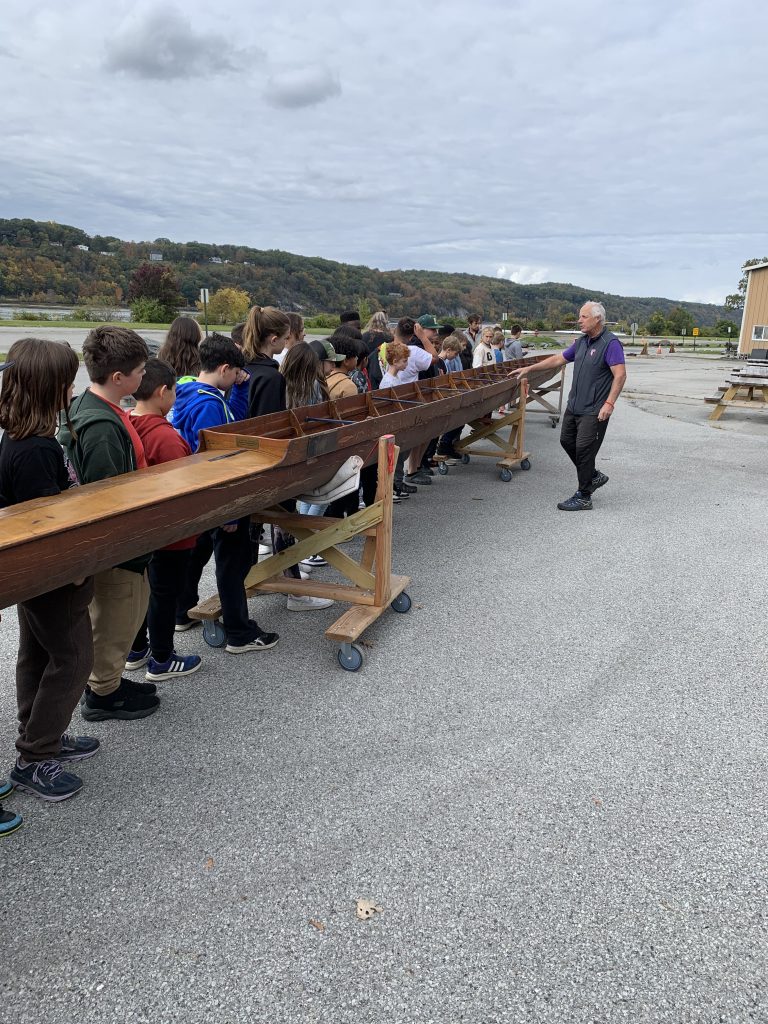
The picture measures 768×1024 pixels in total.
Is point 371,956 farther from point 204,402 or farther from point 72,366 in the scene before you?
point 204,402

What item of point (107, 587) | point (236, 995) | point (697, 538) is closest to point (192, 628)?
point (107, 587)

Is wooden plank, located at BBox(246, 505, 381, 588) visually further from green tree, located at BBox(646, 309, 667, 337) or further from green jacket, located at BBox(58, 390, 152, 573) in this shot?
green tree, located at BBox(646, 309, 667, 337)

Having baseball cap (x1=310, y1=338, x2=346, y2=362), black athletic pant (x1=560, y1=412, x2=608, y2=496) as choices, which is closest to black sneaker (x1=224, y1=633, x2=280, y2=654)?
baseball cap (x1=310, y1=338, x2=346, y2=362)

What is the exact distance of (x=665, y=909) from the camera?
2.19 meters

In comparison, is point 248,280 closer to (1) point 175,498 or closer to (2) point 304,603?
(2) point 304,603

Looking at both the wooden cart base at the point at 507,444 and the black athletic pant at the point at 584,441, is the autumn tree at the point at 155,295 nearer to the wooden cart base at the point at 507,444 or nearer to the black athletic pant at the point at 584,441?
the wooden cart base at the point at 507,444

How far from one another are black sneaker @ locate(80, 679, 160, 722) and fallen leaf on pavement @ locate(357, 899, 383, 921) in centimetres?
151

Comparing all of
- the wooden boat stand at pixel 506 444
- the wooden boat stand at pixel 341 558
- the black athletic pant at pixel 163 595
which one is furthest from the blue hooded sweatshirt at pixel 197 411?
the wooden boat stand at pixel 506 444

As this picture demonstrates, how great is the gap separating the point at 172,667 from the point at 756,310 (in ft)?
115

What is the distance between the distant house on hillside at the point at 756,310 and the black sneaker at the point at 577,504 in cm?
2899

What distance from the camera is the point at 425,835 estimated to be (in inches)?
98.0

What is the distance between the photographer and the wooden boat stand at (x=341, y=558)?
3.93m

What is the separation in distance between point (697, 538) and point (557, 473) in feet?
9.26

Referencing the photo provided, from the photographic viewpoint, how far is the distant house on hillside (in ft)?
103
